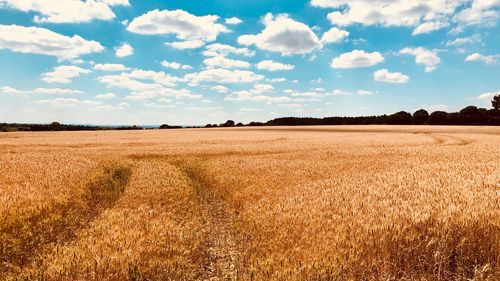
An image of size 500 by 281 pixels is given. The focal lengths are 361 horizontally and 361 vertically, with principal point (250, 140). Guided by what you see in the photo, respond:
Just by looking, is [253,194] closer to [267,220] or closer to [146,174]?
[267,220]

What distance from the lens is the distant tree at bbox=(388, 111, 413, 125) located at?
11462 cm

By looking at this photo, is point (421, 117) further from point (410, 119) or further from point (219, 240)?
point (219, 240)

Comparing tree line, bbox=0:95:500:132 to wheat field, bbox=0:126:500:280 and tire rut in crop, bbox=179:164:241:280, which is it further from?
tire rut in crop, bbox=179:164:241:280

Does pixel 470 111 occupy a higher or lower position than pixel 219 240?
higher

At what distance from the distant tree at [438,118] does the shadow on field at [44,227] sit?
110720mm

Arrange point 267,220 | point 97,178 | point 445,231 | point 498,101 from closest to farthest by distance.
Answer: point 445,231
point 267,220
point 97,178
point 498,101

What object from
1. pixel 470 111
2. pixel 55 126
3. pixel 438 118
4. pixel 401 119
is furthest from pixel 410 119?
pixel 55 126

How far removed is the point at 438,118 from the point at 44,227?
11579 cm

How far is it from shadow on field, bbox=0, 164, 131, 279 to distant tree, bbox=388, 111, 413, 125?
11408 centimetres

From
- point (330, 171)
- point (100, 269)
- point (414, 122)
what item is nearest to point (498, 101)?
point (414, 122)

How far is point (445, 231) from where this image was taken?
686cm

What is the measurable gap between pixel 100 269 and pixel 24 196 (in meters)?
6.40

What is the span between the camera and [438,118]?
10712 cm

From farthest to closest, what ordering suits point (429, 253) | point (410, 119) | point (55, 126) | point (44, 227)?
point (55, 126) < point (410, 119) < point (44, 227) < point (429, 253)
